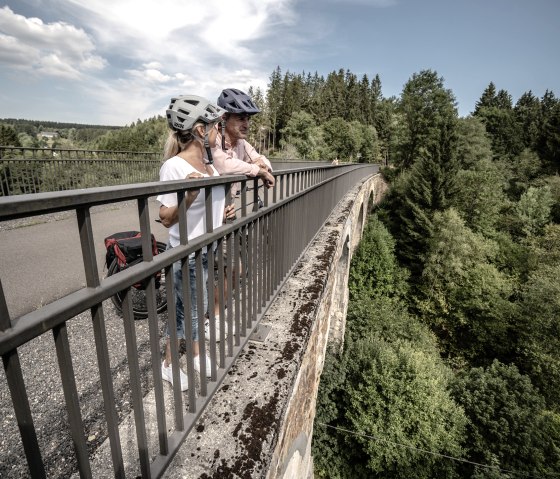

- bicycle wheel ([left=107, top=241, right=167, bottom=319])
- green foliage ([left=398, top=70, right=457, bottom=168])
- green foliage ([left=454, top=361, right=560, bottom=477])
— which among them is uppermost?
green foliage ([left=398, top=70, right=457, bottom=168])

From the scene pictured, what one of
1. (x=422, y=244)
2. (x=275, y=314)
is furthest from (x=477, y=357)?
(x=275, y=314)

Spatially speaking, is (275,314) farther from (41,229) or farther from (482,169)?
(482,169)

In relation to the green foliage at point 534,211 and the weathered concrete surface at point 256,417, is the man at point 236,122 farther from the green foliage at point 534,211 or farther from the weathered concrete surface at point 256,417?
the green foliage at point 534,211

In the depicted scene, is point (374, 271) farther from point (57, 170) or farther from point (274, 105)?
point (274, 105)

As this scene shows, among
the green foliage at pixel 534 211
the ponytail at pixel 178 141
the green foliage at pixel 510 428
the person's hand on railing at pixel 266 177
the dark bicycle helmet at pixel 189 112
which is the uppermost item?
Answer: the dark bicycle helmet at pixel 189 112

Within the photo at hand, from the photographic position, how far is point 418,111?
47.0 m

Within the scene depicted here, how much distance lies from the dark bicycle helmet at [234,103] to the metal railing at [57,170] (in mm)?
5251

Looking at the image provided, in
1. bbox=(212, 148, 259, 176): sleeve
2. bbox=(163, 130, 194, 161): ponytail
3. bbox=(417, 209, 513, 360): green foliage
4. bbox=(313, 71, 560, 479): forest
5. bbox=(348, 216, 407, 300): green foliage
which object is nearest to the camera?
bbox=(163, 130, 194, 161): ponytail

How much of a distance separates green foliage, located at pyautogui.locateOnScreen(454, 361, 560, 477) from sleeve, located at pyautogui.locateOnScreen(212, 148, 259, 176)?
63.6ft

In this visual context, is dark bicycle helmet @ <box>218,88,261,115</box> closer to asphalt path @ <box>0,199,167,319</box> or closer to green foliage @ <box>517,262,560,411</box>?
asphalt path @ <box>0,199,167,319</box>

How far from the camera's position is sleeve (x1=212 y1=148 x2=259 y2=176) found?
243 cm

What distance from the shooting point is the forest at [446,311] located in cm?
1549

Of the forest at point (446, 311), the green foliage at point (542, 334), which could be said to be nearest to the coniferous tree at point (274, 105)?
the forest at point (446, 311)

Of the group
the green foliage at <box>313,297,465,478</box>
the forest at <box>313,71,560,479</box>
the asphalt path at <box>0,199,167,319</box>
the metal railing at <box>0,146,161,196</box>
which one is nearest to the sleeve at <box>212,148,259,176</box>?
the asphalt path at <box>0,199,167,319</box>
